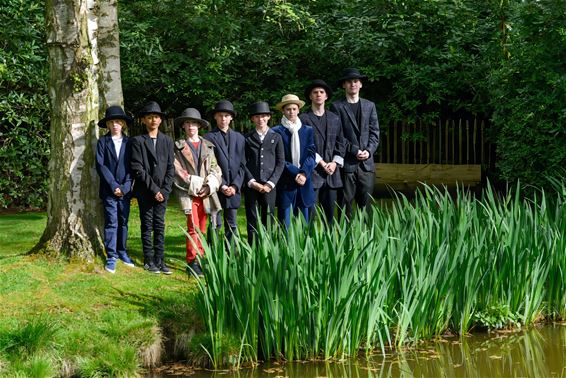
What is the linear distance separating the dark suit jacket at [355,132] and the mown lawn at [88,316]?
2023 millimetres

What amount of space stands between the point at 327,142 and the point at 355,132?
41 centimetres

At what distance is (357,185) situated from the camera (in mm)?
9859

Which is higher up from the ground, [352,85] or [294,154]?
[352,85]

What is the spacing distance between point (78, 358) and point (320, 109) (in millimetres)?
3834

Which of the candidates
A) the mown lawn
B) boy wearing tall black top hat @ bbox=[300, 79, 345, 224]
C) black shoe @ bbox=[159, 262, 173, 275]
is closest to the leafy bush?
the mown lawn

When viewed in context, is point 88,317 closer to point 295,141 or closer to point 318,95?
point 295,141

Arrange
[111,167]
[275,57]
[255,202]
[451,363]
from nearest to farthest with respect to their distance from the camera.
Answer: [451,363]
[111,167]
[255,202]
[275,57]

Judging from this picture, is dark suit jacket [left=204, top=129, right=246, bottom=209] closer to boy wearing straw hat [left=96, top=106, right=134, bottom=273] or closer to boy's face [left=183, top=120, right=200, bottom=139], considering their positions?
boy's face [left=183, top=120, right=200, bottom=139]

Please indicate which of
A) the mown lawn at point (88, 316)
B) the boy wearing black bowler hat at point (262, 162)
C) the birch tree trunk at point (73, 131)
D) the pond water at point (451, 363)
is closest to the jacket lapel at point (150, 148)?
the birch tree trunk at point (73, 131)

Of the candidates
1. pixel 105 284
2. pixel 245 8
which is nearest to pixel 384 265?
pixel 105 284

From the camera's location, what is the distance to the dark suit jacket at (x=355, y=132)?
9.75m

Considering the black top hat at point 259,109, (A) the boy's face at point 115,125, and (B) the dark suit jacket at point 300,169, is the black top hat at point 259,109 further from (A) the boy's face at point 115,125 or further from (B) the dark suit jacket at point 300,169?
(A) the boy's face at point 115,125

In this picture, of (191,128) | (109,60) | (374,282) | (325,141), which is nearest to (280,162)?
(325,141)

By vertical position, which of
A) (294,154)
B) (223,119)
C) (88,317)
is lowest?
(88,317)
